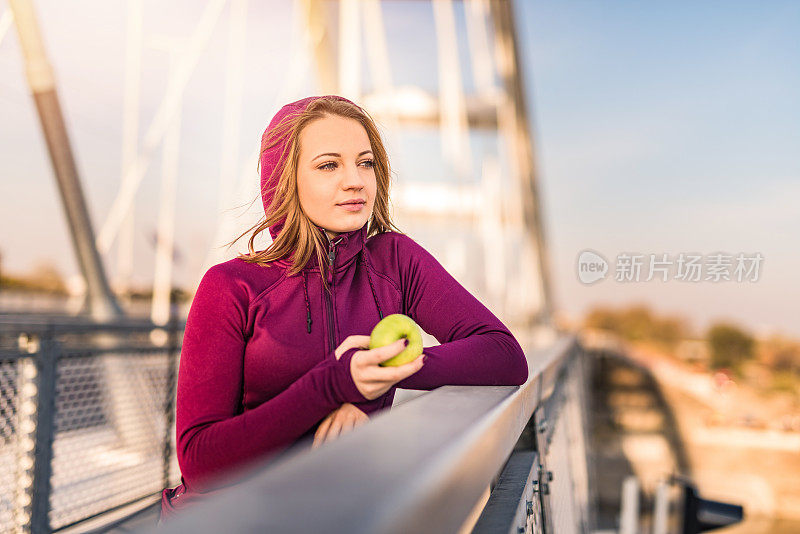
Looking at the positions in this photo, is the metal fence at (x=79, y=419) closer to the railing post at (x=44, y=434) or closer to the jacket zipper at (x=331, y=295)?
the railing post at (x=44, y=434)

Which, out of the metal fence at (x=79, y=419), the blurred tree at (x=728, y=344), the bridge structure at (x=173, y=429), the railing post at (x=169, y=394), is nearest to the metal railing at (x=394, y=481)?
the bridge structure at (x=173, y=429)

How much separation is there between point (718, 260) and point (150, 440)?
888 cm

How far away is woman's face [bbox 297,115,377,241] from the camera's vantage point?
1.61 meters

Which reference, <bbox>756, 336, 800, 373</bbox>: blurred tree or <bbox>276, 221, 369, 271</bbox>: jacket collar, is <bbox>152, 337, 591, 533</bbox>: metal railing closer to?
<bbox>276, 221, 369, 271</bbox>: jacket collar

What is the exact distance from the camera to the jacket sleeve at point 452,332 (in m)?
1.56

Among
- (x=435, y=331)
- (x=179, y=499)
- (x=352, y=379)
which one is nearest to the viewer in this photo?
(x=352, y=379)

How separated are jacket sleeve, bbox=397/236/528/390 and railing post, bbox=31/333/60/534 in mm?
1808

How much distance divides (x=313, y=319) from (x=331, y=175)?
0.29m

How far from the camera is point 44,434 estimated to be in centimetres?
297

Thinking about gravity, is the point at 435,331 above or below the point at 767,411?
above

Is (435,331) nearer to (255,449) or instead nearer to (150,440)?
(255,449)

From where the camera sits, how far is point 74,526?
10.5 ft

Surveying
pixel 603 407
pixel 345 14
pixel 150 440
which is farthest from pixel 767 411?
pixel 150 440

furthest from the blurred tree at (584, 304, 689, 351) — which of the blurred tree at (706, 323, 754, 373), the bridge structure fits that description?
the bridge structure
